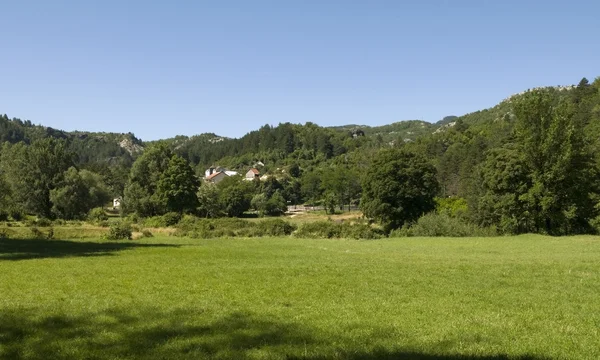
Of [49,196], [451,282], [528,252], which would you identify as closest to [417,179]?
[528,252]

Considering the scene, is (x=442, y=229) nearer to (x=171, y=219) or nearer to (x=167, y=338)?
(x=171, y=219)

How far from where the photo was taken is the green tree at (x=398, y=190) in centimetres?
5884

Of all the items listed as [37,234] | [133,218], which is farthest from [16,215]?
[37,234]

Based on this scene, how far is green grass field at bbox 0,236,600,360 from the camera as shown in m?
8.76

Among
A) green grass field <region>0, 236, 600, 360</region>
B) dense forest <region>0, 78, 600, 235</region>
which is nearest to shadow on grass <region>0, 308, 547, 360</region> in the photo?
green grass field <region>0, 236, 600, 360</region>

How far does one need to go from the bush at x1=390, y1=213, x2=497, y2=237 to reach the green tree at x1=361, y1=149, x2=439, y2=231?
7.68 meters

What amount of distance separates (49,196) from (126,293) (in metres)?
74.5

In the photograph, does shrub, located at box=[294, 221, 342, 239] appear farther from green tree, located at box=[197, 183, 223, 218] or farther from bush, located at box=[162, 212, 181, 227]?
green tree, located at box=[197, 183, 223, 218]

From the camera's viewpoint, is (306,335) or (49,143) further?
(49,143)

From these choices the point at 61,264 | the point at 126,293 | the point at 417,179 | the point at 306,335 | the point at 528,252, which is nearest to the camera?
the point at 306,335

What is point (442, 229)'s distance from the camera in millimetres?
49125

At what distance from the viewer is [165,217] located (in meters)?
67.6

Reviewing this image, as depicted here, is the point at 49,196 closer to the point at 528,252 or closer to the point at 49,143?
the point at 49,143

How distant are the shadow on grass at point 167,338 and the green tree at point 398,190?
1925 inches
